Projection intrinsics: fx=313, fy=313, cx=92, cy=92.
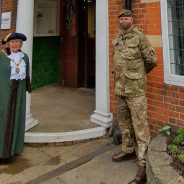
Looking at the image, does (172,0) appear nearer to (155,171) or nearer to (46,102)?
(155,171)

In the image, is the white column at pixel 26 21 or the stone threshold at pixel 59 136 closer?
the stone threshold at pixel 59 136

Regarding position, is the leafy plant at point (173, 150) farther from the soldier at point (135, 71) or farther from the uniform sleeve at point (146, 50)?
the uniform sleeve at point (146, 50)

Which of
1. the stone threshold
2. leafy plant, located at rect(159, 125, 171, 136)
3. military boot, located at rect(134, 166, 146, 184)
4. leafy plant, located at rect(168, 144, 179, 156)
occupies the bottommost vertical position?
military boot, located at rect(134, 166, 146, 184)

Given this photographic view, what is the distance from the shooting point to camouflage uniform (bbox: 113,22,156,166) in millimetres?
3676

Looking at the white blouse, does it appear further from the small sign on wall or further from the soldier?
the small sign on wall

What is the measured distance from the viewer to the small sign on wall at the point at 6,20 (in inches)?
245

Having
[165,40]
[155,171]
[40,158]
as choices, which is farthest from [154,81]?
[40,158]

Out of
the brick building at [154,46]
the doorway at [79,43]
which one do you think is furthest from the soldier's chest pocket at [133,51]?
the doorway at [79,43]

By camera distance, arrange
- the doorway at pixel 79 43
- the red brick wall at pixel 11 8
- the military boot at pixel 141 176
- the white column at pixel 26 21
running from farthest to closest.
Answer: the doorway at pixel 79 43, the red brick wall at pixel 11 8, the white column at pixel 26 21, the military boot at pixel 141 176

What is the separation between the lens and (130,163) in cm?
414

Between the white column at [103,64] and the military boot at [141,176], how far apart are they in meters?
1.47

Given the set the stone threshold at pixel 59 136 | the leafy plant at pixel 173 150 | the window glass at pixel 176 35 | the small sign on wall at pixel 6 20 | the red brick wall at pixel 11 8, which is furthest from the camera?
the small sign on wall at pixel 6 20

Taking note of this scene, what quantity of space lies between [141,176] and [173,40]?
177 cm

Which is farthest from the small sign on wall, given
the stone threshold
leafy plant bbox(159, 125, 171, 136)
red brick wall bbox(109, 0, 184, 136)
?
leafy plant bbox(159, 125, 171, 136)
